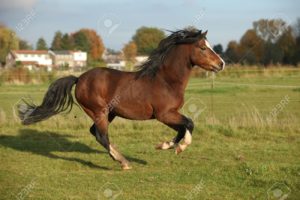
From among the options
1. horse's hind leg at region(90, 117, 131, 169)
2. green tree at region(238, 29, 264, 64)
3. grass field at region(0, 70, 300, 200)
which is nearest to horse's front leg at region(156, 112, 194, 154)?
grass field at region(0, 70, 300, 200)

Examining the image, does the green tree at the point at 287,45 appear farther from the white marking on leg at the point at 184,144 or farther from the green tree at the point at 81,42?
the green tree at the point at 81,42

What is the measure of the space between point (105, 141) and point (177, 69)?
1.93m

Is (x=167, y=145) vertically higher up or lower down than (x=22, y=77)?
lower down

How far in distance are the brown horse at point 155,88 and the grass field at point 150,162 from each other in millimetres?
818

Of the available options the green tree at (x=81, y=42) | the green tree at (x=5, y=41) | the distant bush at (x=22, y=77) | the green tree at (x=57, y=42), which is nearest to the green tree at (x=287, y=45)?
the distant bush at (x=22, y=77)

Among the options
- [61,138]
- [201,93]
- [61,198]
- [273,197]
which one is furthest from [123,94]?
[201,93]

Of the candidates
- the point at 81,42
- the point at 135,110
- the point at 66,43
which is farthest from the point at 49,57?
the point at 135,110

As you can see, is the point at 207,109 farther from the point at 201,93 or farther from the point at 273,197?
the point at 273,197

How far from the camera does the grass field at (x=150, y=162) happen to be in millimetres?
6762

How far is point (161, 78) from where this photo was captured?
28.6ft

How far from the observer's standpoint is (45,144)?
11.9 metres

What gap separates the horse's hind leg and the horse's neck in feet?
4.85

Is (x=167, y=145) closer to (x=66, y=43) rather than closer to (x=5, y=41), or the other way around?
(x=5, y=41)

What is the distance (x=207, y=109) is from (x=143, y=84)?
1183cm
